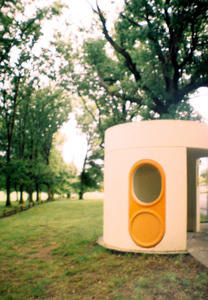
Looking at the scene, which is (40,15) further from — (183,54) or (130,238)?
(130,238)

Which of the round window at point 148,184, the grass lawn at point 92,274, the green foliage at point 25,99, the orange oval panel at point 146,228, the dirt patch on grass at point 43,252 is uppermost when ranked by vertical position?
the green foliage at point 25,99

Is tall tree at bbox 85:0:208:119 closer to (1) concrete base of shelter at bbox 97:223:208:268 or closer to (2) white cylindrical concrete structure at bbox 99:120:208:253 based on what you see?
(2) white cylindrical concrete structure at bbox 99:120:208:253

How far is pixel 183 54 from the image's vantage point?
50.5 ft

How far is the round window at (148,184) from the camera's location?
27.5 feet

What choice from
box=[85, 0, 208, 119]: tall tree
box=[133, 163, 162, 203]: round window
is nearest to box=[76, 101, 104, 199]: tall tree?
box=[85, 0, 208, 119]: tall tree

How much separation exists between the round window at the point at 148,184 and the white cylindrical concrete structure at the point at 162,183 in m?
1.33

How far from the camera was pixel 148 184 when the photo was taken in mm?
8570

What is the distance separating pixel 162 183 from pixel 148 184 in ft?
6.23

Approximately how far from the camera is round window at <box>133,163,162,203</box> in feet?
27.5

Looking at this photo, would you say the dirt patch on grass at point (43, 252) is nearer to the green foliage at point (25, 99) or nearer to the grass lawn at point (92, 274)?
the grass lawn at point (92, 274)

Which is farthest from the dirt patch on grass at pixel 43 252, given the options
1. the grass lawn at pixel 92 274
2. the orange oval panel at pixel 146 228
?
the orange oval panel at pixel 146 228

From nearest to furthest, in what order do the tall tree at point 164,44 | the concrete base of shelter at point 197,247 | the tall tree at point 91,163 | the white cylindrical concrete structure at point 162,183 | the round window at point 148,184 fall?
the concrete base of shelter at point 197,247 → the white cylindrical concrete structure at point 162,183 → the round window at point 148,184 → the tall tree at point 164,44 → the tall tree at point 91,163

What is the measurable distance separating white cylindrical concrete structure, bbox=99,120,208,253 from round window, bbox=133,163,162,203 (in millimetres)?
1327

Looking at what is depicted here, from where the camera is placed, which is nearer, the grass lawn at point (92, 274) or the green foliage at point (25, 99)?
the grass lawn at point (92, 274)
